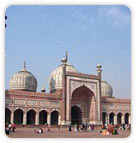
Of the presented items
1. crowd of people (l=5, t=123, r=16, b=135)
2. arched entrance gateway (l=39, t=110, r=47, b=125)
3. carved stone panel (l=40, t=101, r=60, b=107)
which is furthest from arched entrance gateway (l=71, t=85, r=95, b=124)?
crowd of people (l=5, t=123, r=16, b=135)

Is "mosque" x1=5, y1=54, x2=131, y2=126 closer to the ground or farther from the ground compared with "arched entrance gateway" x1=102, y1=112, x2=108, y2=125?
farther from the ground

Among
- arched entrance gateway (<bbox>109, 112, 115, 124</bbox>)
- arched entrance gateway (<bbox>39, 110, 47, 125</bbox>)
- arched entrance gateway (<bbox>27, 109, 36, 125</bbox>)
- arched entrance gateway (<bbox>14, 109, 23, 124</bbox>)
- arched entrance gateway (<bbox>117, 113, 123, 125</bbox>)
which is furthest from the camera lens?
arched entrance gateway (<bbox>117, 113, 123, 125</bbox>)

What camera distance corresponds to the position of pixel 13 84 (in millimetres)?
23531

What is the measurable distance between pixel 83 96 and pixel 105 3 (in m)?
15.7

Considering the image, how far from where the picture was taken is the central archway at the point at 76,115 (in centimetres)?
2323

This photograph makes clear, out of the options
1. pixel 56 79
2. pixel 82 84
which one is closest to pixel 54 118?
pixel 82 84

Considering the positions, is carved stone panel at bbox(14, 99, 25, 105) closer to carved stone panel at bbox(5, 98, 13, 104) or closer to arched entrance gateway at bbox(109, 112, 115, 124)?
carved stone panel at bbox(5, 98, 13, 104)

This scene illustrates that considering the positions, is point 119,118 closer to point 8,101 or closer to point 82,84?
point 82,84

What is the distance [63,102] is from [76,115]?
10.3 feet

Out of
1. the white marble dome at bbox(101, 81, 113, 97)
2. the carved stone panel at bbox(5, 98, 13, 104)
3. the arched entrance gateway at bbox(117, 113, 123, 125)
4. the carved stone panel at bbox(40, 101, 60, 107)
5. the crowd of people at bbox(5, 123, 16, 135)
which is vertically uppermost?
the white marble dome at bbox(101, 81, 113, 97)

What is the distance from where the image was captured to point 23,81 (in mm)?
23234

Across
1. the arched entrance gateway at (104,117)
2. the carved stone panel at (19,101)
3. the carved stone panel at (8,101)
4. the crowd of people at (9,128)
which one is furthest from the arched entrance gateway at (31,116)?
the crowd of people at (9,128)

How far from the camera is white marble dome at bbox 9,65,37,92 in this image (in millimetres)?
23219

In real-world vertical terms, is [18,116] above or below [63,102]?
below
